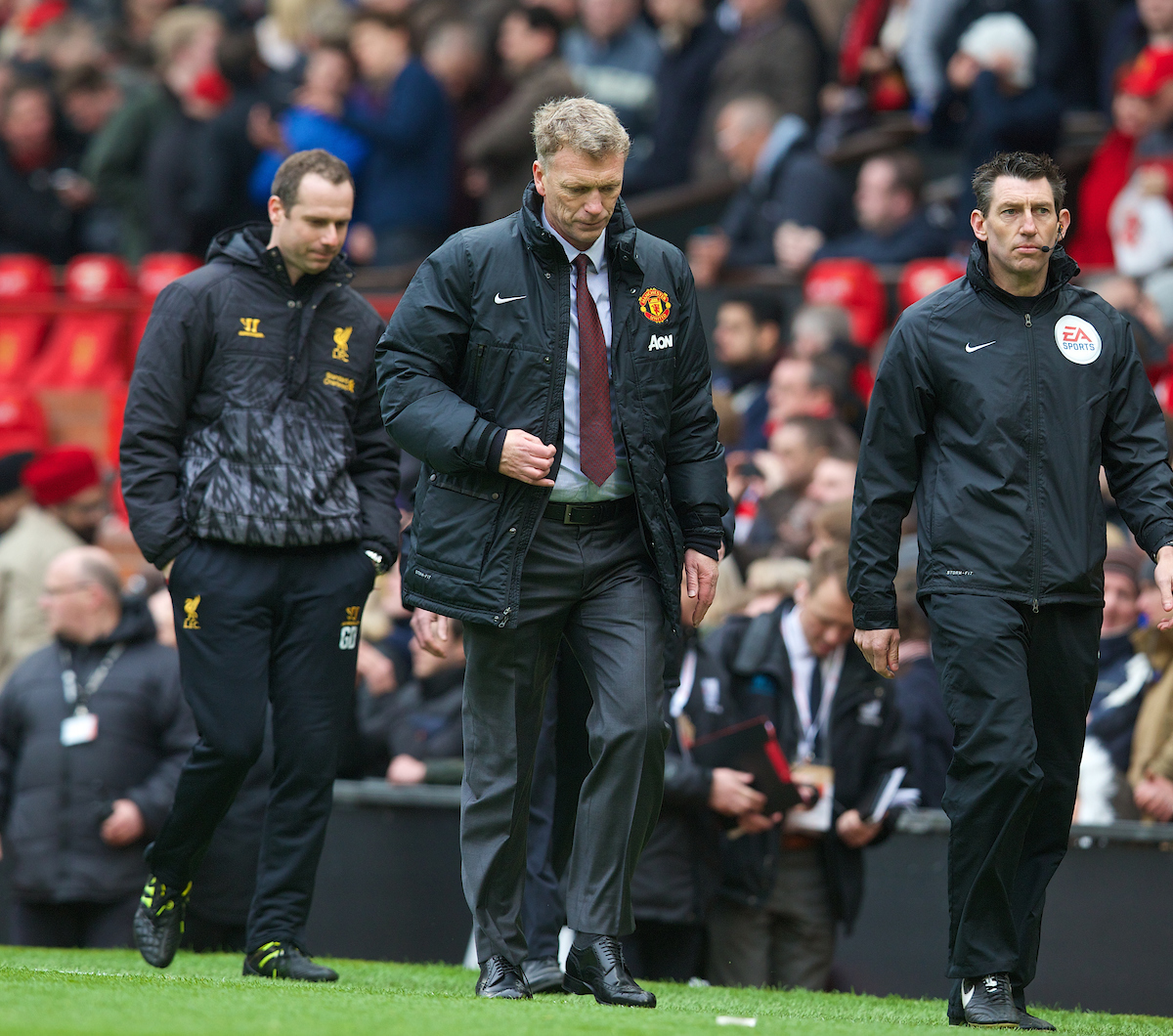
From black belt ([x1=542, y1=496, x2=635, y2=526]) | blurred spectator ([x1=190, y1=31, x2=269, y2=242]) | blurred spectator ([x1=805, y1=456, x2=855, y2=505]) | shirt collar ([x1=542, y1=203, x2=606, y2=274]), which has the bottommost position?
black belt ([x1=542, y1=496, x2=635, y2=526])

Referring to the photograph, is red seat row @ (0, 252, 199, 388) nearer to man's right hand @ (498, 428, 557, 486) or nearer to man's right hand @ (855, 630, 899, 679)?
man's right hand @ (498, 428, 557, 486)

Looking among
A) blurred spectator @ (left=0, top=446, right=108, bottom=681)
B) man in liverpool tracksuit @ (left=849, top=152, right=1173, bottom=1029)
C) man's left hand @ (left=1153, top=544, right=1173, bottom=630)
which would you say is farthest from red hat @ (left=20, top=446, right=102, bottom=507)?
man's left hand @ (left=1153, top=544, right=1173, bottom=630)

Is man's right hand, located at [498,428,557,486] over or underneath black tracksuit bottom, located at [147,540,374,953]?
over

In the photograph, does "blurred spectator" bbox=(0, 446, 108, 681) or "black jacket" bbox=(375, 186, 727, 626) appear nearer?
"black jacket" bbox=(375, 186, 727, 626)

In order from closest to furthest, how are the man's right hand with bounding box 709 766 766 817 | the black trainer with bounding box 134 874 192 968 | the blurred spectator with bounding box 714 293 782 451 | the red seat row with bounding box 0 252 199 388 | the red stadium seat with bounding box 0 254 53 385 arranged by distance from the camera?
the black trainer with bounding box 134 874 192 968 < the man's right hand with bounding box 709 766 766 817 < the blurred spectator with bounding box 714 293 782 451 < the red seat row with bounding box 0 252 199 388 < the red stadium seat with bounding box 0 254 53 385

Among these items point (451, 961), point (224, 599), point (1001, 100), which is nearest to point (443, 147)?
point (1001, 100)

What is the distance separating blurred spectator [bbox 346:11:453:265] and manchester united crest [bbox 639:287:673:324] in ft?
31.1

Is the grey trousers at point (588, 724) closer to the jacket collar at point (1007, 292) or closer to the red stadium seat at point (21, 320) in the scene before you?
the jacket collar at point (1007, 292)

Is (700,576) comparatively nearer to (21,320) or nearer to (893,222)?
(893,222)

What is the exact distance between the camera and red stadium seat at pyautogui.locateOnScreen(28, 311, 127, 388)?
1438 cm

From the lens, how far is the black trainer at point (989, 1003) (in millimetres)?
5051

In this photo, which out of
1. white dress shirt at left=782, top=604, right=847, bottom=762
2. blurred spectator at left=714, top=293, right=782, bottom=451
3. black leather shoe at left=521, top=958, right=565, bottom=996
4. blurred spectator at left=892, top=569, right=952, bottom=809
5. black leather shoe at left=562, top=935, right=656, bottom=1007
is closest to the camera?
black leather shoe at left=562, top=935, right=656, bottom=1007

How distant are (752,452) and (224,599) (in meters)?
5.29

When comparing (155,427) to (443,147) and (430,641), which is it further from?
(443,147)
